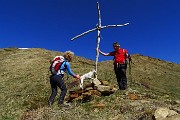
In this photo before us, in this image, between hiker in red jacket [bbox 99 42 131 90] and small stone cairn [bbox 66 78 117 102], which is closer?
small stone cairn [bbox 66 78 117 102]

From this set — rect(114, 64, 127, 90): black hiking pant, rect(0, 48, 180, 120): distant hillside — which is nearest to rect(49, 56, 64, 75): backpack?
rect(0, 48, 180, 120): distant hillside

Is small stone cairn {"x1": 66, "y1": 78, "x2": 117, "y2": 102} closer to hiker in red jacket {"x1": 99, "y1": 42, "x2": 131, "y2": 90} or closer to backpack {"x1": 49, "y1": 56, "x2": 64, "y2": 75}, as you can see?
hiker in red jacket {"x1": 99, "y1": 42, "x2": 131, "y2": 90}

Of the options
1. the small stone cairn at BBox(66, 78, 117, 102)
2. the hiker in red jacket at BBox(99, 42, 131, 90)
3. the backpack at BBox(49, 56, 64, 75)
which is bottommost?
the small stone cairn at BBox(66, 78, 117, 102)

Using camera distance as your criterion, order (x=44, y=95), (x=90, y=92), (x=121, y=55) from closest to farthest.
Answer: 1. (x=90, y=92)
2. (x=121, y=55)
3. (x=44, y=95)

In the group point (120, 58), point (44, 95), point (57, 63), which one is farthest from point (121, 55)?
point (44, 95)

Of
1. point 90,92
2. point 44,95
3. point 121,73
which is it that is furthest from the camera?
point 44,95

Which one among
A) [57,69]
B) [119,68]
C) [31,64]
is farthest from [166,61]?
[57,69]

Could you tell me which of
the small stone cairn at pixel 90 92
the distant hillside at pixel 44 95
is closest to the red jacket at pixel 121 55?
the small stone cairn at pixel 90 92

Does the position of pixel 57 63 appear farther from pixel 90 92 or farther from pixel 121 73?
pixel 121 73

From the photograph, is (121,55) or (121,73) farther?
(121,73)

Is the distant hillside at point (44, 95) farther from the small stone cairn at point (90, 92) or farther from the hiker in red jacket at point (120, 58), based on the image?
the hiker in red jacket at point (120, 58)

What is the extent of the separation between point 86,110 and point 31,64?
2862 cm

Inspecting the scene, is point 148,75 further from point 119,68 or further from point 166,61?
point 119,68

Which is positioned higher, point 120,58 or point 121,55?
point 121,55
